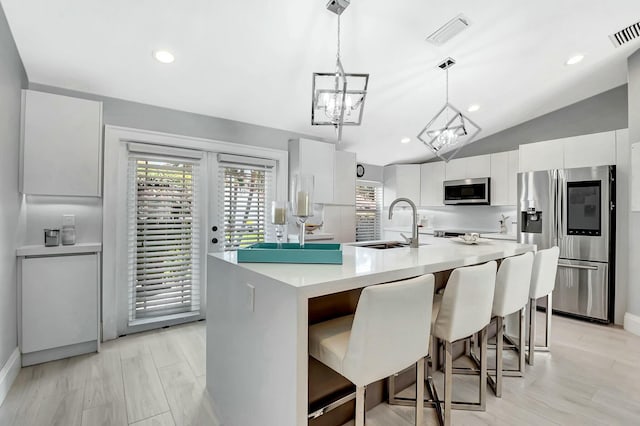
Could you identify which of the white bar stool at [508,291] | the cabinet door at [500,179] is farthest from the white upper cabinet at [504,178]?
the white bar stool at [508,291]

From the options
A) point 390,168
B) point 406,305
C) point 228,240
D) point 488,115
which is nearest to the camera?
point 406,305

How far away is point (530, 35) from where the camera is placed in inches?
109

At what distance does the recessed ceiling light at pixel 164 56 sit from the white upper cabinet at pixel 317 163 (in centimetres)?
186

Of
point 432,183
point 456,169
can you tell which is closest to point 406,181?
point 432,183

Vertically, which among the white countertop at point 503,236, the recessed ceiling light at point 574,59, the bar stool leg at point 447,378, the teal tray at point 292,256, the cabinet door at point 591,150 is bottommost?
the bar stool leg at point 447,378

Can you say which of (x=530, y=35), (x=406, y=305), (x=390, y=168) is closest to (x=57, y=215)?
(x=406, y=305)

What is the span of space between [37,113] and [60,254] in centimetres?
115

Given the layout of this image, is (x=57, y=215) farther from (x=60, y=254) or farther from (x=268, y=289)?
(x=268, y=289)

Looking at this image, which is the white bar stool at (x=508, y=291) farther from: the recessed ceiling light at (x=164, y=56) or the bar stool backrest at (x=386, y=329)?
the recessed ceiling light at (x=164, y=56)

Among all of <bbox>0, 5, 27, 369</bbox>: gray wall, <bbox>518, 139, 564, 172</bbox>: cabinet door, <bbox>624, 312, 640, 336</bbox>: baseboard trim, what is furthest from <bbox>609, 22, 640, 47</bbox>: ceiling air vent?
<bbox>0, 5, 27, 369</bbox>: gray wall

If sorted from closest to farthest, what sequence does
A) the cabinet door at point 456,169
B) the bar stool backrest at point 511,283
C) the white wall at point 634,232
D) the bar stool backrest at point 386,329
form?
the bar stool backrest at point 386,329
the bar stool backrest at point 511,283
the white wall at point 634,232
the cabinet door at point 456,169

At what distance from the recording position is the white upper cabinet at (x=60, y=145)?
235 centimetres

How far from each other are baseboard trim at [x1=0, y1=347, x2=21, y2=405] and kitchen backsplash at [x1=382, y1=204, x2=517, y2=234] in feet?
15.6

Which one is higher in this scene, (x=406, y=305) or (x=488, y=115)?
(x=488, y=115)
